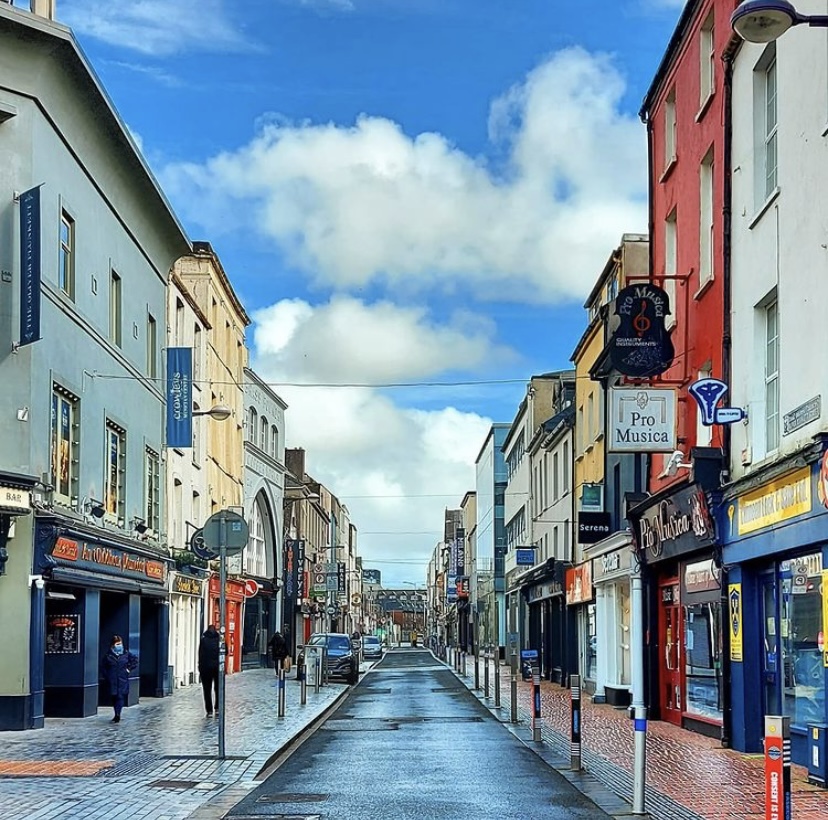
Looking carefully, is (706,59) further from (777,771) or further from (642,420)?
(777,771)

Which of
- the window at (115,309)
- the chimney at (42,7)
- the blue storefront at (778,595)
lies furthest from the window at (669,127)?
the window at (115,309)

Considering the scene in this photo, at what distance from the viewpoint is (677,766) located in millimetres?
16312

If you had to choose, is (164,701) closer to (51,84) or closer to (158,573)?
(158,573)

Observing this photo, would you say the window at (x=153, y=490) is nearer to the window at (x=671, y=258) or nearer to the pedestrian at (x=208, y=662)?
the pedestrian at (x=208, y=662)

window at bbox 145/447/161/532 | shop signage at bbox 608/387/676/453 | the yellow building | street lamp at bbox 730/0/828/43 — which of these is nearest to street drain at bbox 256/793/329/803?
street lamp at bbox 730/0/828/43

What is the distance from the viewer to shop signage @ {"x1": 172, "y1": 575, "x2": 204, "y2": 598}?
3412 cm

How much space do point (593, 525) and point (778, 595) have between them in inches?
561

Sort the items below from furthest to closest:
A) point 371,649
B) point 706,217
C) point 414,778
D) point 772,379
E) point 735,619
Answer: point 371,649 → point 706,217 → point 735,619 → point 772,379 → point 414,778

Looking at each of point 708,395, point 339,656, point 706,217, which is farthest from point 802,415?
point 339,656

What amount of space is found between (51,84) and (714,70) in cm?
1102

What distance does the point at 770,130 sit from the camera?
17531mm

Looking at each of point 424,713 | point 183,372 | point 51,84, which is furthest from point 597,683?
Result: point 51,84

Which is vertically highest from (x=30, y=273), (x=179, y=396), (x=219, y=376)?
(x=219, y=376)

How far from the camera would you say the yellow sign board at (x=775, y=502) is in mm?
14984
